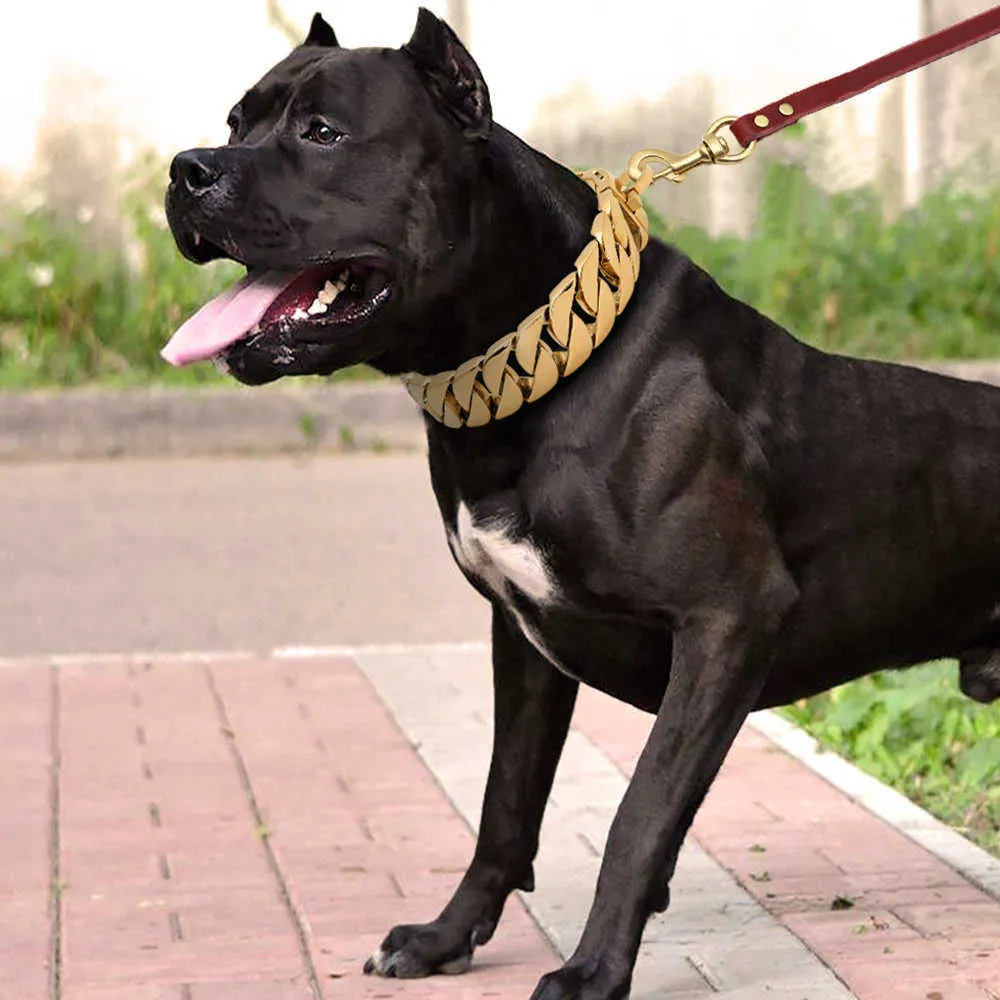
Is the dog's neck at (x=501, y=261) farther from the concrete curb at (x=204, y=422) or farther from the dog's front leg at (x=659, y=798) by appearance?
the concrete curb at (x=204, y=422)

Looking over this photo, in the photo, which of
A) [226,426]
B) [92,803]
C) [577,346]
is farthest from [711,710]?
[226,426]

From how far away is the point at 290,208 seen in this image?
3.46m

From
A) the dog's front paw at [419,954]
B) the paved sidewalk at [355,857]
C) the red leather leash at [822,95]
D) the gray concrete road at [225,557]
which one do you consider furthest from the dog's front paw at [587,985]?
the gray concrete road at [225,557]

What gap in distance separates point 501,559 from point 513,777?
0.55 meters

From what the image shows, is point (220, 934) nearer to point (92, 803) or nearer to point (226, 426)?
point (92, 803)

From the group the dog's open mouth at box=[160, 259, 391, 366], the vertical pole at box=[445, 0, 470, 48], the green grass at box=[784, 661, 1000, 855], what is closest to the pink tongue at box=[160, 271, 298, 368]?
the dog's open mouth at box=[160, 259, 391, 366]

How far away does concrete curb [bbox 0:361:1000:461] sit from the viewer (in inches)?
408

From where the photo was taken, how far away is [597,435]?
11.9ft

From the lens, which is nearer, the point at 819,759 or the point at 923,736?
the point at 819,759

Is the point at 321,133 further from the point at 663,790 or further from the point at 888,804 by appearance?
the point at 888,804

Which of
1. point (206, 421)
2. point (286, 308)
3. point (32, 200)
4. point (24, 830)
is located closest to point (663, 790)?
point (286, 308)

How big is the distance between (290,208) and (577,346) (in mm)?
506

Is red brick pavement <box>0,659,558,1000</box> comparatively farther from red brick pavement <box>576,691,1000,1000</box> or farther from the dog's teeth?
the dog's teeth

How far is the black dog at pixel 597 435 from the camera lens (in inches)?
139
